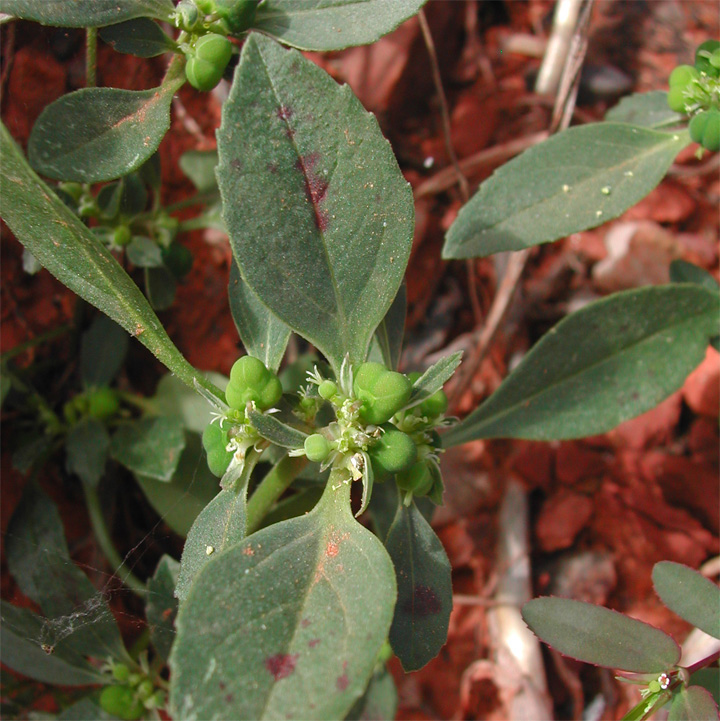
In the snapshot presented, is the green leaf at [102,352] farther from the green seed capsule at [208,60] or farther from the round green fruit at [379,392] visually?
the round green fruit at [379,392]

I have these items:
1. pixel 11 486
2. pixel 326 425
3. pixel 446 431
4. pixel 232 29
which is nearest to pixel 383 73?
pixel 232 29

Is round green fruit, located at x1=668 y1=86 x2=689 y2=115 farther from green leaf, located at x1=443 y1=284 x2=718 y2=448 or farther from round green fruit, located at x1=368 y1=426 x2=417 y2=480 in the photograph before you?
round green fruit, located at x1=368 y1=426 x2=417 y2=480

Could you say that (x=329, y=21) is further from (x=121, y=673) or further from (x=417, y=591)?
(x=121, y=673)

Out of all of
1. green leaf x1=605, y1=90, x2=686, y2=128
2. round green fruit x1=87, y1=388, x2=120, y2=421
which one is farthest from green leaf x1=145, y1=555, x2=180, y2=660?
green leaf x1=605, y1=90, x2=686, y2=128

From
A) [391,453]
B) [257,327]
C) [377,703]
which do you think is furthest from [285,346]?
[377,703]

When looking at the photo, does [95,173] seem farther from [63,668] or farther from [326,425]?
[63,668]
